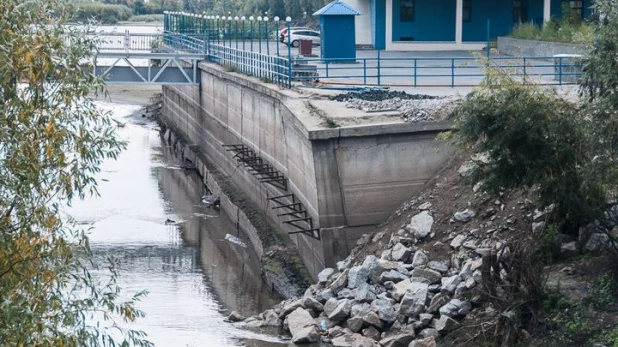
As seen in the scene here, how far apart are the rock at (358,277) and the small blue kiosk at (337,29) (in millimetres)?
14812

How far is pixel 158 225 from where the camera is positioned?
31750 mm

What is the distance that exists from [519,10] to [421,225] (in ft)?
86.8

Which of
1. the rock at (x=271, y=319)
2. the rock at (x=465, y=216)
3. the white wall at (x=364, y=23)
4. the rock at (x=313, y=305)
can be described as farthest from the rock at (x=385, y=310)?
the white wall at (x=364, y=23)

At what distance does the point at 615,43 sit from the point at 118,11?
75977 mm

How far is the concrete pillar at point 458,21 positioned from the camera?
44.2m

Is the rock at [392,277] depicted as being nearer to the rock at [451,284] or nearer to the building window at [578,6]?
the rock at [451,284]

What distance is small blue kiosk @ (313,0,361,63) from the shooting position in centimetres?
3356

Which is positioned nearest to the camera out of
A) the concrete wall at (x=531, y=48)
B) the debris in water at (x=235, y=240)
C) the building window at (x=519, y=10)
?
the debris in water at (x=235, y=240)

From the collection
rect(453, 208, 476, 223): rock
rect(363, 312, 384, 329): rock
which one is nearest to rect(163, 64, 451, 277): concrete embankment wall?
rect(453, 208, 476, 223): rock

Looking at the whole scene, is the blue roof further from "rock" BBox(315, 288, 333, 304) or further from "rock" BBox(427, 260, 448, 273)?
"rock" BBox(427, 260, 448, 273)

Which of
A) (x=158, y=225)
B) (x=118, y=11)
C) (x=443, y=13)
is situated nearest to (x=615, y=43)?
(x=158, y=225)

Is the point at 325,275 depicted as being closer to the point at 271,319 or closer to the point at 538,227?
the point at 271,319

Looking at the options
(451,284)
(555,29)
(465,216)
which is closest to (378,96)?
(465,216)

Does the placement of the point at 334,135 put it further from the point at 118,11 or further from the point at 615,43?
the point at 118,11
